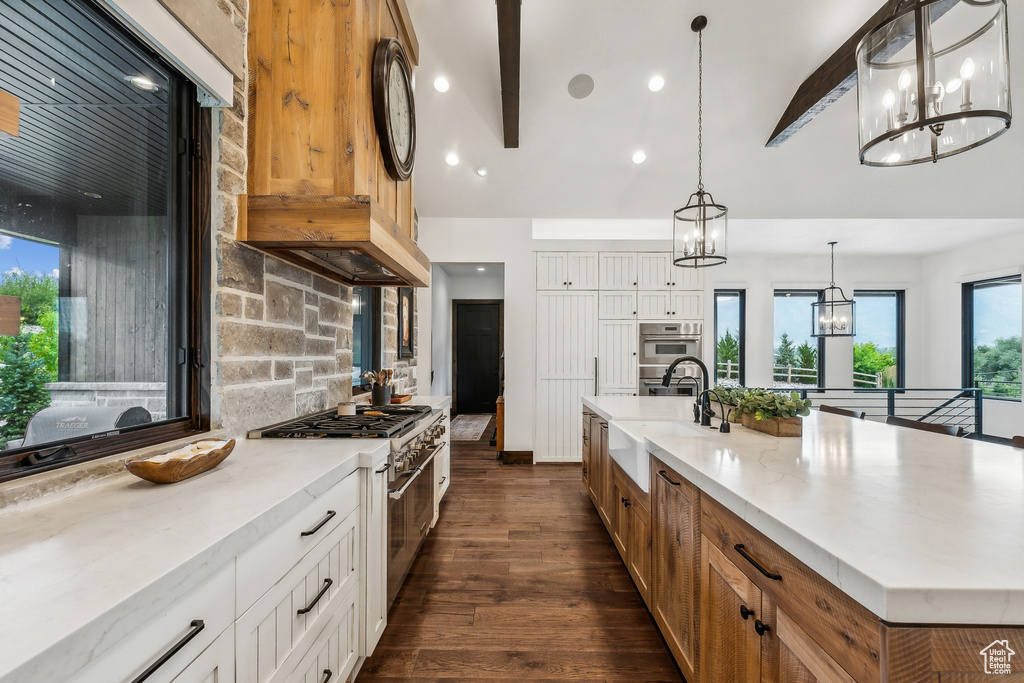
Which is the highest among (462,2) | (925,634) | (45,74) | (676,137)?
(462,2)

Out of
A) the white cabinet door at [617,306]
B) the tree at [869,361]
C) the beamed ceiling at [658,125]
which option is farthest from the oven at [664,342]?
the tree at [869,361]

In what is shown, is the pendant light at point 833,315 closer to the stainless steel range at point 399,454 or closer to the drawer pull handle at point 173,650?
the stainless steel range at point 399,454

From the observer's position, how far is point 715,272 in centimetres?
648

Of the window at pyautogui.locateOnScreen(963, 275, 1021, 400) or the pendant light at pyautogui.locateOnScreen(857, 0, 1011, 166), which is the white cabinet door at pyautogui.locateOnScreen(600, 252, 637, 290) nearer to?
the pendant light at pyautogui.locateOnScreen(857, 0, 1011, 166)

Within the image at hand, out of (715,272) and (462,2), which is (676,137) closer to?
(462,2)

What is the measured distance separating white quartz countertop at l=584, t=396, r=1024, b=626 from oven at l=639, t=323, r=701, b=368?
2868mm

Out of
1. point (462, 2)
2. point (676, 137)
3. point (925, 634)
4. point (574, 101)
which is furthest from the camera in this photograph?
point (676, 137)

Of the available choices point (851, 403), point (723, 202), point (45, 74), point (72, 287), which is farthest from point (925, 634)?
point (851, 403)

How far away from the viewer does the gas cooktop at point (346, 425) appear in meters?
1.65

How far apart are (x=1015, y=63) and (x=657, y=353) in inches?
136

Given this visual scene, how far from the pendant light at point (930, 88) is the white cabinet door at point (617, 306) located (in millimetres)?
3024

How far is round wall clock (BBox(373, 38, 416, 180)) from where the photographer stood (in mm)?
1749

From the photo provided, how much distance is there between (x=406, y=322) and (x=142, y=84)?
2710mm

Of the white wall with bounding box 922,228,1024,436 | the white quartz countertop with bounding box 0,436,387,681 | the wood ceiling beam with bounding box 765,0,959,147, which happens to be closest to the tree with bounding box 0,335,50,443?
the white quartz countertop with bounding box 0,436,387,681
